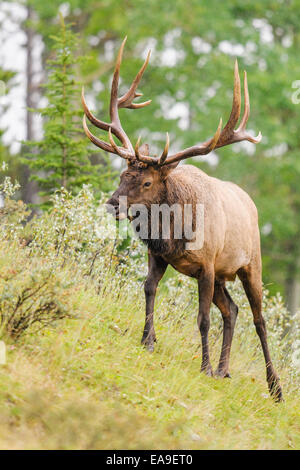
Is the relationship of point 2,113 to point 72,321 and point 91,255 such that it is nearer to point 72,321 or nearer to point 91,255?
point 91,255

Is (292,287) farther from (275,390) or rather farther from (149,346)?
(149,346)

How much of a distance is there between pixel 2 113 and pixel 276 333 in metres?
9.02

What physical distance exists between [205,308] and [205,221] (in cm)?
85

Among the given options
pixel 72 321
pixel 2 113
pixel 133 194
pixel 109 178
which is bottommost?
pixel 72 321

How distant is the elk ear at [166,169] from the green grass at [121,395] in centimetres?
135

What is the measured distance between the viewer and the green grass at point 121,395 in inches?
170

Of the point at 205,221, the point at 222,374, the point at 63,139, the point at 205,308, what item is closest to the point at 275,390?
the point at 222,374

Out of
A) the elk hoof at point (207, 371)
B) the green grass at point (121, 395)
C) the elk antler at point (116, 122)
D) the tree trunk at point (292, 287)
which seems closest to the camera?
the green grass at point (121, 395)

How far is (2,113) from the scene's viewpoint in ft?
48.2

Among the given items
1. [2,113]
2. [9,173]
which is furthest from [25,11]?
[9,173]

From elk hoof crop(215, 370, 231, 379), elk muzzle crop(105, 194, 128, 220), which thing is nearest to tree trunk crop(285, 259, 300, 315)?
elk hoof crop(215, 370, 231, 379)
